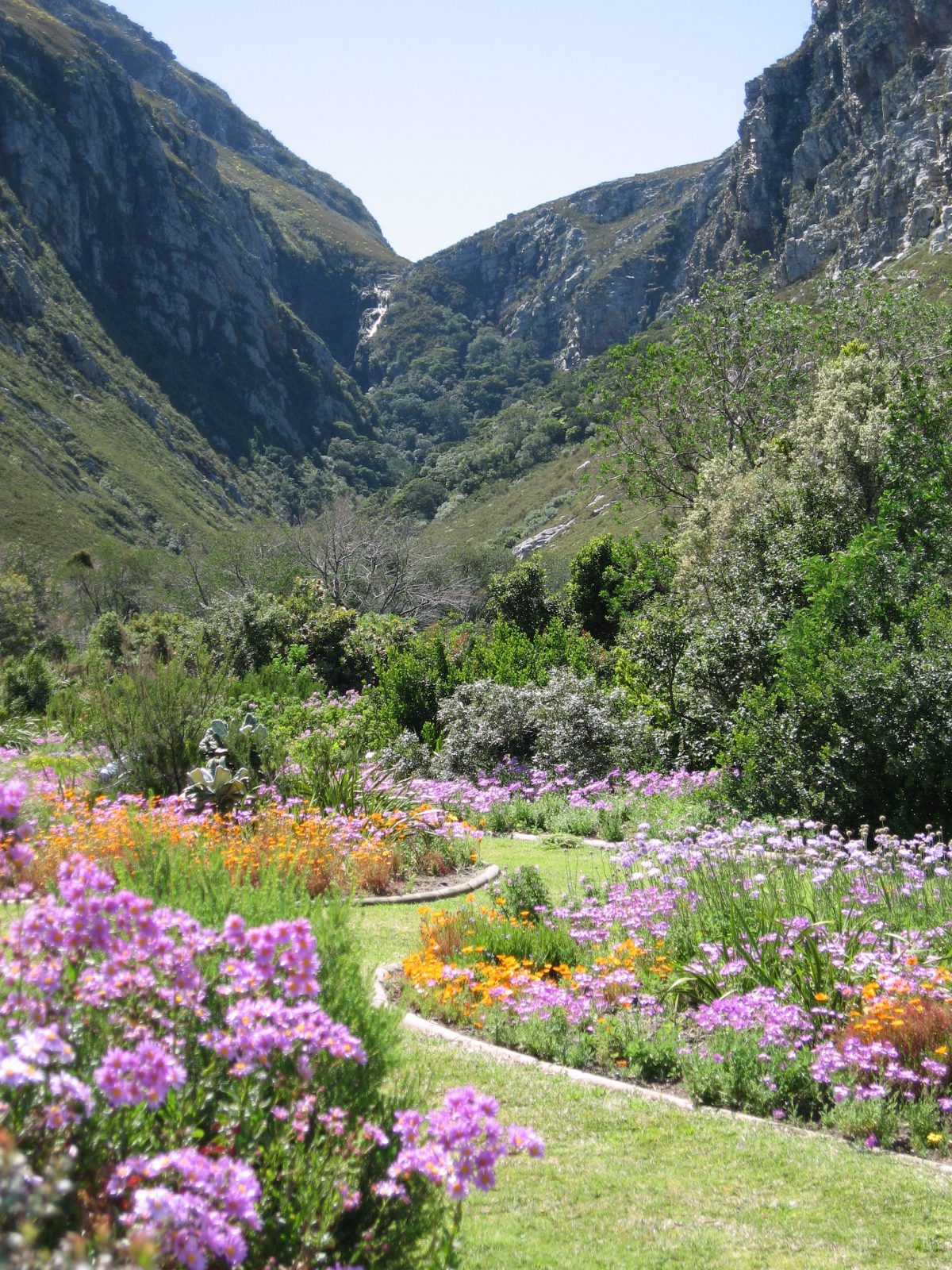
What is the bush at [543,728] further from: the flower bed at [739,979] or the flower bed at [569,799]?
the flower bed at [739,979]

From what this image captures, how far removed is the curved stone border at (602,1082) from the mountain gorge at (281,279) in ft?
197

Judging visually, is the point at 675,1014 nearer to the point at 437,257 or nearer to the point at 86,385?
the point at 86,385

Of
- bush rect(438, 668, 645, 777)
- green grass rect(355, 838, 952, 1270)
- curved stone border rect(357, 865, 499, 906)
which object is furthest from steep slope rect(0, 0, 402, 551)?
green grass rect(355, 838, 952, 1270)

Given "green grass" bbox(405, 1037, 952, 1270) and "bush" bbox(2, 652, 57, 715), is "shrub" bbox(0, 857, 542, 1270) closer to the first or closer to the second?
"green grass" bbox(405, 1037, 952, 1270)

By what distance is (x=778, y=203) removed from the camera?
10494cm

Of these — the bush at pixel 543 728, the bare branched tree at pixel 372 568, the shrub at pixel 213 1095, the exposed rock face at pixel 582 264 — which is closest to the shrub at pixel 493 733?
the bush at pixel 543 728

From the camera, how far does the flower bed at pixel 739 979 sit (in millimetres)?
3984

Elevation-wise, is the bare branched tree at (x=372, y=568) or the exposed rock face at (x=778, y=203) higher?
the exposed rock face at (x=778, y=203)

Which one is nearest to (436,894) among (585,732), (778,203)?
(585,732)

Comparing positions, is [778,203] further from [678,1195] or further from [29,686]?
[678,1195]

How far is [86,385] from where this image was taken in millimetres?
83750

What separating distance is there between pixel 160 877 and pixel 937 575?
901 centimetres

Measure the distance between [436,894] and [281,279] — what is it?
18441 cm

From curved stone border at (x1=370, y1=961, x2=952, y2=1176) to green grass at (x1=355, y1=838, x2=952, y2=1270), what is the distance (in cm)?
5
